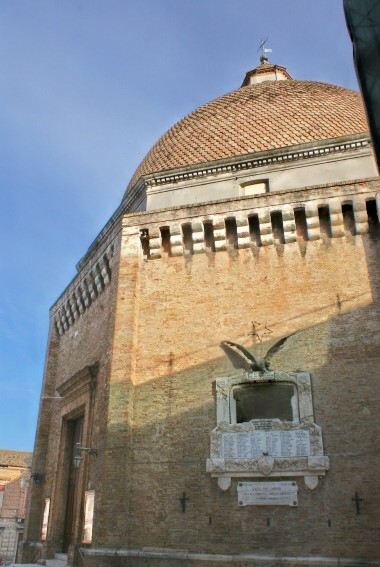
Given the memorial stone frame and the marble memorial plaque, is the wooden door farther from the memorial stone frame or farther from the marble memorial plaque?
the marble memorial plaque

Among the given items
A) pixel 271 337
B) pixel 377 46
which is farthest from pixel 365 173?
pixel 377 46

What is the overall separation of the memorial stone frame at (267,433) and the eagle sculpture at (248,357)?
0.49 ft

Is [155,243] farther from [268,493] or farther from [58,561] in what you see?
[58,561]

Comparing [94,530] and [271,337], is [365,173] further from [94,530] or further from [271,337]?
[94,530]

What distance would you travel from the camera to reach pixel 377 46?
5.68 meters

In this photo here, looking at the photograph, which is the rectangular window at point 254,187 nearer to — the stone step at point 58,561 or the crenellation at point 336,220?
the crenellation at point 336,220

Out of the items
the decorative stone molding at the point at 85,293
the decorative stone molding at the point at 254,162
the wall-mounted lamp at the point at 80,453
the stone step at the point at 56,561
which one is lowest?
the stone step at the point at 56,561

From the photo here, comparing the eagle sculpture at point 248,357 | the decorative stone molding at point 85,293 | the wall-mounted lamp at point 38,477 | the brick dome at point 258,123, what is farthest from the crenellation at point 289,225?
the wall-mounted lamp at point 38,477

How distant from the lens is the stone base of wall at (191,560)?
8898 millimetres

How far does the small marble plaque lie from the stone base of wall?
2.68 ft

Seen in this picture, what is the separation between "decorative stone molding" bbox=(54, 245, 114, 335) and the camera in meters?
13.3

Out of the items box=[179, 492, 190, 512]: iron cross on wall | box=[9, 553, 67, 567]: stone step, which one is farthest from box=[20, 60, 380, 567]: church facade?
box=[9, 553, 67, 567]: stone step

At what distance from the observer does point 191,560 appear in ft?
30.8

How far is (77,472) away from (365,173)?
9.50 meters
